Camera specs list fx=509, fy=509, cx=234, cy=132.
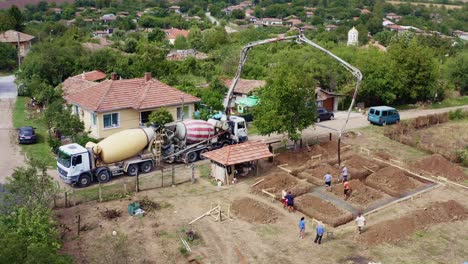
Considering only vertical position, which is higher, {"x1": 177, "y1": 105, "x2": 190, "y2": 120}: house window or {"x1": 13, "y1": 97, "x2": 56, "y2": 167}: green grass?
{"x1": 177, "y1": 105, "x2": 190, "y2": 120}: house window

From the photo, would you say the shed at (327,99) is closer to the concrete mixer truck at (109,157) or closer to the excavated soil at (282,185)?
the excavated soil at (282,185)

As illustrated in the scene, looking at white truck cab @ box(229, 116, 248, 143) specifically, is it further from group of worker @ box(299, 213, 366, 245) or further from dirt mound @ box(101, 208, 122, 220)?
group of worker @ box(299, 213, 366, 245)

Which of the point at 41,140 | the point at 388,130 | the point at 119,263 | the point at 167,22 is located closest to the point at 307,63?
the point at 388,130

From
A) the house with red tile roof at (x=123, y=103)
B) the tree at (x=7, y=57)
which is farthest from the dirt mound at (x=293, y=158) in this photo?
the tree at (x=7, y=57)

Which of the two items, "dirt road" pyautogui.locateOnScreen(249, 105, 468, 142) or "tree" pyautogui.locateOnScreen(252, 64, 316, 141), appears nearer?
"tree" pyautogui.locateOnScreen(252, 64, 316, 141)

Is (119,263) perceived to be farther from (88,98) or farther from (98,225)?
(88,98)

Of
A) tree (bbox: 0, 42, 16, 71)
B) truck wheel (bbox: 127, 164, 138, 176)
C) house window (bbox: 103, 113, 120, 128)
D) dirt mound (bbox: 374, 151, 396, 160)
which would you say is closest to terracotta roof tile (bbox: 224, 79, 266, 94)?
house window (bbox: 103, 113, 120, 128)
